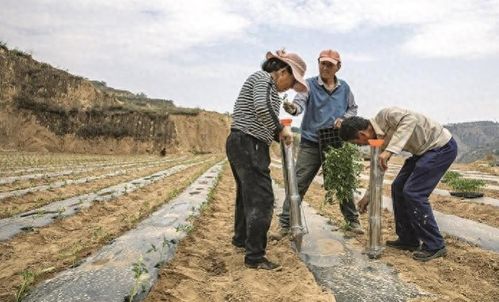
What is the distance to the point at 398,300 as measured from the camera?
9.05ft

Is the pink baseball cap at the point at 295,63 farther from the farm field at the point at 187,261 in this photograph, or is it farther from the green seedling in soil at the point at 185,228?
the green seedling in soil at the point at 185,228

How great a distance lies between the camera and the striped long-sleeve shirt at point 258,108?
3326mm

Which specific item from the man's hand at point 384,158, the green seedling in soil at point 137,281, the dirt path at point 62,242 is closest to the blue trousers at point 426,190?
the man's hand at point 384,158

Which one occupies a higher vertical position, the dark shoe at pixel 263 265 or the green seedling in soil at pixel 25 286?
the dark shoe at pixel 263 265

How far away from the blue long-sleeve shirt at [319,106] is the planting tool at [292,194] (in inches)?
34.9

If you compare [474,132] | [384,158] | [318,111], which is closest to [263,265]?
[384,158]

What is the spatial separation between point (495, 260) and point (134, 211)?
14.8 ft

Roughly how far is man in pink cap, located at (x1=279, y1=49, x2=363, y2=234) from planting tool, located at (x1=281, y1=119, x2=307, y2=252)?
2.46 feet

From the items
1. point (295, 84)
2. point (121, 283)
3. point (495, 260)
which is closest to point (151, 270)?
point (121, 283)

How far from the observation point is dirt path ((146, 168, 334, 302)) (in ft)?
9.11

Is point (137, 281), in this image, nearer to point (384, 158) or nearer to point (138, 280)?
point (138, 280)

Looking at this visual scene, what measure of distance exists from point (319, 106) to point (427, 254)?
5.80 ft

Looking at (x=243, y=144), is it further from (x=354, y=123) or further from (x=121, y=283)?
(x=121, y=283)

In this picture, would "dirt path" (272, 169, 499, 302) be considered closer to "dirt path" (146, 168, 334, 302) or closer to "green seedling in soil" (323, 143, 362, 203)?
"green seedling in soil" (323, 143, 362, 203)
